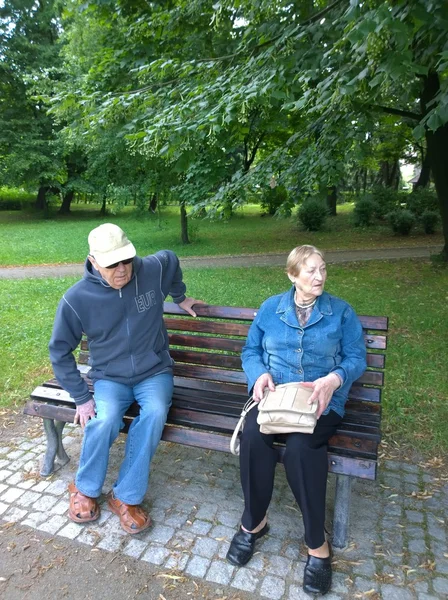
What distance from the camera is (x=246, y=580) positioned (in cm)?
238

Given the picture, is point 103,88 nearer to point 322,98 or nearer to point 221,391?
point 322,98

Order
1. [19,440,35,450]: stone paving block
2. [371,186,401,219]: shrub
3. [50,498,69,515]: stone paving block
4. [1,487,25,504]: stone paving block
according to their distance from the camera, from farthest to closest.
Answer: [371,186,401,219]: shrub < [19,440,35,450]: stone paving block < [1,487,25,504]: stone paving block < [50,498,69,515]: stone paving block

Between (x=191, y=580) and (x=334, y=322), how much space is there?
1504 millimetres

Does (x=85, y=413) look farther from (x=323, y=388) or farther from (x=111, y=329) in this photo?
(x=323, y=388)

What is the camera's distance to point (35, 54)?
2384 cm

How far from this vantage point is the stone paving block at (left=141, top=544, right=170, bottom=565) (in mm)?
2514

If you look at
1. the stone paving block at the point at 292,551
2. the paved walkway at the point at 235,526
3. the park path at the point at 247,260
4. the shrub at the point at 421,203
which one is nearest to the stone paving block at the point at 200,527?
the paved walkway at the point at 235,526

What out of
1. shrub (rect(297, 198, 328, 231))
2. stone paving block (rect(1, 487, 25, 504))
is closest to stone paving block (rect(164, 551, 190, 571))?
stone paving block (rect(1, 487, 25, 504))

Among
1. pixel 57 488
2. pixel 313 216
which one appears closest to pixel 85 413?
pixel 57 488

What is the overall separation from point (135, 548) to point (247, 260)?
412 inches

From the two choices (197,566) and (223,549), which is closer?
(197,566)

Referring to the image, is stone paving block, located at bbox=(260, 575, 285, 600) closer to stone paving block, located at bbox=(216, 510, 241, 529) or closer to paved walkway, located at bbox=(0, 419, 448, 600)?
paved walkway, located at bbox=(0, 419, 448, 600)

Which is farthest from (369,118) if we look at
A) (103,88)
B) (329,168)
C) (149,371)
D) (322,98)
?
(149,371)

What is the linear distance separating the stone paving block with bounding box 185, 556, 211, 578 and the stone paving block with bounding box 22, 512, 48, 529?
3.05 ft
